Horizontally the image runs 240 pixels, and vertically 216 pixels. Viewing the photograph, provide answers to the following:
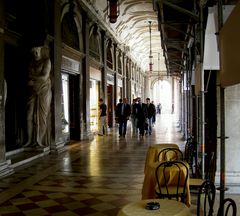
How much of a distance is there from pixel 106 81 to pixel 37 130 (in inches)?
323

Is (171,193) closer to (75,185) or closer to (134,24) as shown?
(75,185)

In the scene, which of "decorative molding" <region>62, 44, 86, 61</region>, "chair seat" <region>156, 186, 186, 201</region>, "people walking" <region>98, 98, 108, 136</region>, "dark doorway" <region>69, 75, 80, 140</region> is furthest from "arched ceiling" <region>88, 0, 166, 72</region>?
"chair seat" <region>156, 186, 186, 201</region>

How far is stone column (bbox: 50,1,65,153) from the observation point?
10.4 m

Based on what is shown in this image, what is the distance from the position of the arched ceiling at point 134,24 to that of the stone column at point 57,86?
4.23 meters

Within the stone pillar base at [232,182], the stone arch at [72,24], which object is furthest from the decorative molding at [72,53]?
the stone pillar base at [232,182]

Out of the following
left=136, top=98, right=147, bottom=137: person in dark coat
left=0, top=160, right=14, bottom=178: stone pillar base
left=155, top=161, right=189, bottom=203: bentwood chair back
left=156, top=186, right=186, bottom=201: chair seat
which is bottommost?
left=0, top=160, right=14, bottom=178: stone pillar base

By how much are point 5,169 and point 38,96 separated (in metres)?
2.84

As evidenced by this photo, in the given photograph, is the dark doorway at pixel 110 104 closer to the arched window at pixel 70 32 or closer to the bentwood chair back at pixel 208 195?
the arched window at pixel 70 32

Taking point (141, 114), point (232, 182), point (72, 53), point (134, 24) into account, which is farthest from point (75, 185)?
point (134, 24)

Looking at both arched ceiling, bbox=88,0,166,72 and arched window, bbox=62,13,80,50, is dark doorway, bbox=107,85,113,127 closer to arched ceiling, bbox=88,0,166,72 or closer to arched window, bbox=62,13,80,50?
arched ceiling, bbox=88,0,166,72

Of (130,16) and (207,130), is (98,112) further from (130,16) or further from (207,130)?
(207,130)

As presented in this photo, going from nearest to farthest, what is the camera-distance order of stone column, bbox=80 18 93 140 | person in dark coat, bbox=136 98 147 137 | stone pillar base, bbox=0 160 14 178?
1. stone pillar base, bbox=0 160 14 178
2. stone column, bbox=80 18 93 140
3. person in dark coat, bbox=136 98 147 137

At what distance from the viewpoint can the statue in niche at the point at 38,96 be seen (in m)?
9.73

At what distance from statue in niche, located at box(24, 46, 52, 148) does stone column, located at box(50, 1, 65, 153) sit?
38cm
